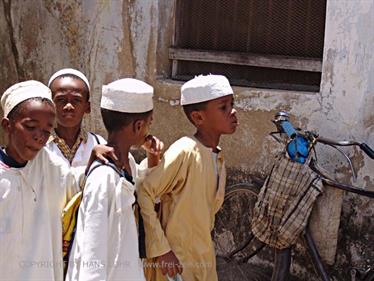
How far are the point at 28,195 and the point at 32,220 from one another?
88mm

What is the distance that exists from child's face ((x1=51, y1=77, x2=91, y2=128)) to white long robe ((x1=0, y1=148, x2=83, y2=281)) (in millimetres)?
707

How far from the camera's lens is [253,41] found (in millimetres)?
5395

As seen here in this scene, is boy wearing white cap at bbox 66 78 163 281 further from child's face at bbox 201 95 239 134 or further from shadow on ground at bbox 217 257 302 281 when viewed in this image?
shadow on ground at bbox 217 257 302 281

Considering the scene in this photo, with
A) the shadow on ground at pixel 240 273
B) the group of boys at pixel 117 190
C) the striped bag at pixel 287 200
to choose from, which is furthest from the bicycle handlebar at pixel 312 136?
the group of boys at pixel 117 190

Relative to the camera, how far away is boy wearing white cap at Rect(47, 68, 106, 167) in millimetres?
3510

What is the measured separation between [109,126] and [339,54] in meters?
2.21

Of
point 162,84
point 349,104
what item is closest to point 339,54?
point 349,104

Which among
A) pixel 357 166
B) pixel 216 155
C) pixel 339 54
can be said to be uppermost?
pixel 339 54

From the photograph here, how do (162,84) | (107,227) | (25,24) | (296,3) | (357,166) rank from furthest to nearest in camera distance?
(25,24) < (162,84) < (296,3) < (357,166) < (107,227)

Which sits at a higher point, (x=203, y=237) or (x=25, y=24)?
(x=25, y=24)

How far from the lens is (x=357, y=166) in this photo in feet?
15.4

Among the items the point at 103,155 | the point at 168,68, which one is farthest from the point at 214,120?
the point at 168,68

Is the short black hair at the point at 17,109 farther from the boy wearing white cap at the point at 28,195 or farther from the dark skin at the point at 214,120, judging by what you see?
the dark skin at the point at 214,120

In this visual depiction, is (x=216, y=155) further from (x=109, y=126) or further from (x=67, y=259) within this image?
(x=67, y=259)
